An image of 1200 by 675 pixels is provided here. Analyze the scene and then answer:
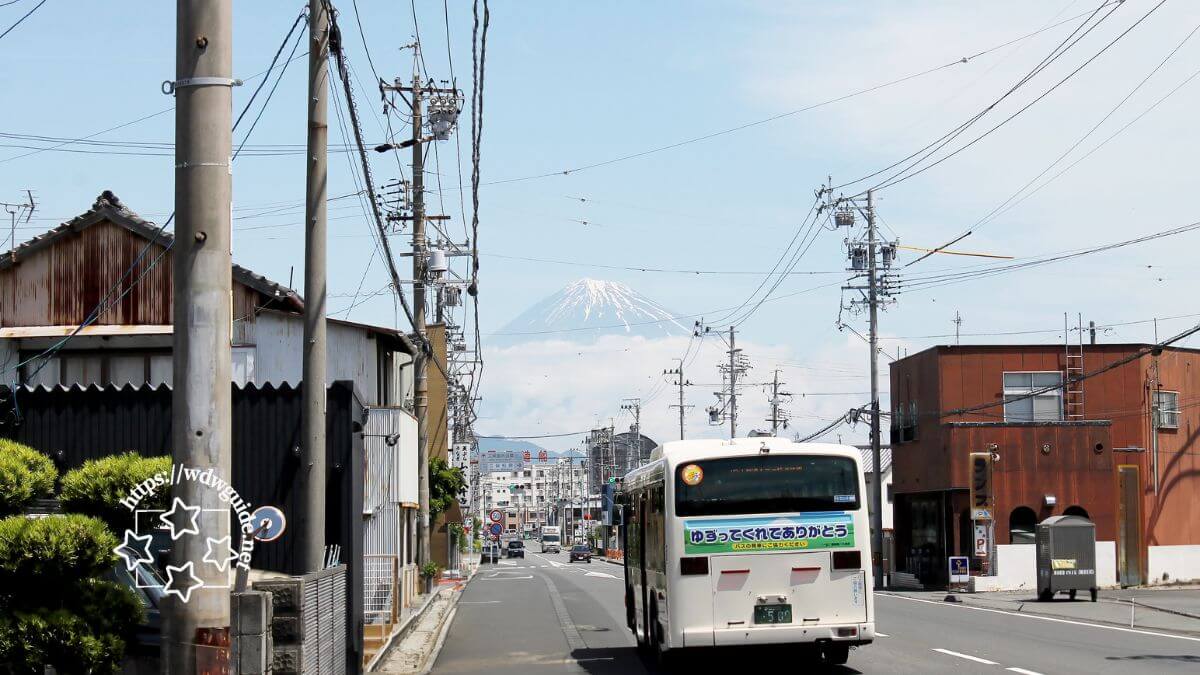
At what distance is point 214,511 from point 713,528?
32.1ft

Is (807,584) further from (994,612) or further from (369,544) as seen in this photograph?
(994,612)

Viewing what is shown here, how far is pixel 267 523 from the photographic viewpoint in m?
14.9

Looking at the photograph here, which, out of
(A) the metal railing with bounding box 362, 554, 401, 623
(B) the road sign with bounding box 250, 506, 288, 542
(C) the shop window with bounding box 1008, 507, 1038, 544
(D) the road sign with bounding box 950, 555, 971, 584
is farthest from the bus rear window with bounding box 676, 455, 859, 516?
(C) the shop window with bounding box 1008, 507, 1038, 544

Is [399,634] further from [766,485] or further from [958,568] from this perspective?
[958,568]

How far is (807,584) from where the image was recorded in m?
16.0

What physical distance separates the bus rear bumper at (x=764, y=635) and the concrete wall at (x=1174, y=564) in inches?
1320

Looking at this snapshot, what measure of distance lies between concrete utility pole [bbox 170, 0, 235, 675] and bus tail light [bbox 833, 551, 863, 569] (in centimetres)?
1023

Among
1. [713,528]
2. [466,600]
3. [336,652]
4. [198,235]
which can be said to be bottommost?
[466,600]

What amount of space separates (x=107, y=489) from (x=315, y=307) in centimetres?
392

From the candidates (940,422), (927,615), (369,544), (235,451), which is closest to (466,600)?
(369,544)

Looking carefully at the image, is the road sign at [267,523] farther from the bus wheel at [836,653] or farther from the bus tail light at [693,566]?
the bus wheel at [836,653]

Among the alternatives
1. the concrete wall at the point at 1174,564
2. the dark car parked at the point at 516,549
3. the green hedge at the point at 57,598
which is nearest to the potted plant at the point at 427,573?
the concrete wall at the point at 1174,564

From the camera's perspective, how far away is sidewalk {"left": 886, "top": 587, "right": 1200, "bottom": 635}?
26511 millimetres

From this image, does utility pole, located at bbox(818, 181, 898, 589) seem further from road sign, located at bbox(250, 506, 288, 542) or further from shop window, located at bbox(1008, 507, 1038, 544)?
road sign, located at bbox(250, 506, 288, 542)
